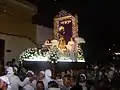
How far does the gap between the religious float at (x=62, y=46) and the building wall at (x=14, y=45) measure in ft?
0.53

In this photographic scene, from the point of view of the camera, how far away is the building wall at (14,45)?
19.3 feet

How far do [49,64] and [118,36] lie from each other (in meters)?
1.29

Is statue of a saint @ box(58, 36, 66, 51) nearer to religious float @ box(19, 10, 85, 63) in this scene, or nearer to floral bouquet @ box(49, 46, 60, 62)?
religious float @ box(19, 10, 85, 63)

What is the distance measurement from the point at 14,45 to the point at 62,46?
3.63ft

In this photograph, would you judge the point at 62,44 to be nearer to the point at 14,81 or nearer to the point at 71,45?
the point at 71,45

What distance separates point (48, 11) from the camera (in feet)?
18.8

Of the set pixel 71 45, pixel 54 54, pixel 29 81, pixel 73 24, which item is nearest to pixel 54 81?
pixel 29 81

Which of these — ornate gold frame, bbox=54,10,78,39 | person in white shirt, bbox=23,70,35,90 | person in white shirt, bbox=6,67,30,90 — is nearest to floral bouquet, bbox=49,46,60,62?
ornate gold frame, bbox=54,10,78,39

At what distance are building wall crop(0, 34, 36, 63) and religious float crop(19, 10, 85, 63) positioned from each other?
0.53 feet

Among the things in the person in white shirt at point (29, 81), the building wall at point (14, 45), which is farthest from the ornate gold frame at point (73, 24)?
the person in white shirt at point (29, 81)

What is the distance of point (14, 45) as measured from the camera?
608cm

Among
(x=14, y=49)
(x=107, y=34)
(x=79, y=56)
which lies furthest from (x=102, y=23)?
(x=14, y=49)

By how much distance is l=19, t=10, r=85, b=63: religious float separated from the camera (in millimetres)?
5293

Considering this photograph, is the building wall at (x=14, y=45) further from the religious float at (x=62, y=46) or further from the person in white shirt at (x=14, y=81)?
the person in white shirt at (x=14, y=81)
